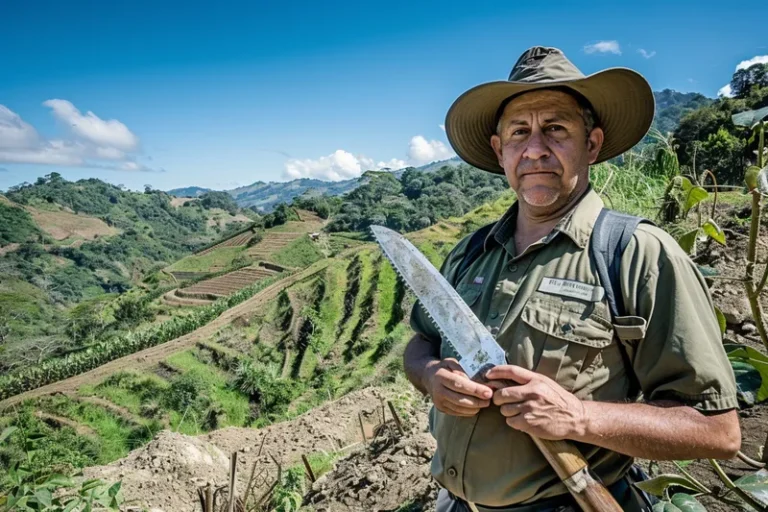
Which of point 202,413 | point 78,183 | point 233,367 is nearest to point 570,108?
point 202,413

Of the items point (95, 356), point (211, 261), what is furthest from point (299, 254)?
point (95, 356)

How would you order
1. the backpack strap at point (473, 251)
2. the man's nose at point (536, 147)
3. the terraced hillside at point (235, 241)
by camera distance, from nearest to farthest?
the man's nose at point (536, 147) < the backpack strap at point (473, 251) < the terraced hillside at point (235, 241)

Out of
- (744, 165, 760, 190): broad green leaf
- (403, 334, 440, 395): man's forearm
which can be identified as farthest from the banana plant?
(403, 334, 440, 395): man's forearm

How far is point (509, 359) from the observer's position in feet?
4.41

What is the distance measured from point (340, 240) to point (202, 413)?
129 ft

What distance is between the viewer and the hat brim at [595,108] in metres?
1.50

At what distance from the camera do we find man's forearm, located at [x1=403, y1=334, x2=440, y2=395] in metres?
1.61

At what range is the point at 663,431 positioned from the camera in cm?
110

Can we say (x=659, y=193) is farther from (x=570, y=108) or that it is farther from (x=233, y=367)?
(x=233, y=367)

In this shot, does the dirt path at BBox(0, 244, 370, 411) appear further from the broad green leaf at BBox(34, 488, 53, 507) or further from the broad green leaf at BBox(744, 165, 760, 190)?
the broad green leaf at BBox(744, 165, 760, 190)

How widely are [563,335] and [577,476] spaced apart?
1.10 feet

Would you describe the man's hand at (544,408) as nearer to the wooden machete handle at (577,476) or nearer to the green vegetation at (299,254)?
the wooden machete handle at (577,476)

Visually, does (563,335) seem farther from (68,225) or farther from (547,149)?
(68,225)

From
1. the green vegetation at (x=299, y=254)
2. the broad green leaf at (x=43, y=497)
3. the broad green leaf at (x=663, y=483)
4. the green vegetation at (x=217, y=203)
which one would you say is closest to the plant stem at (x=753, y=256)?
the broad green leaf at (x=663, y=483)
